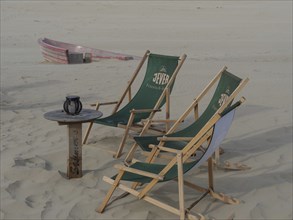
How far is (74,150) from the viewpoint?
4.62m

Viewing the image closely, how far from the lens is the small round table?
4527mm

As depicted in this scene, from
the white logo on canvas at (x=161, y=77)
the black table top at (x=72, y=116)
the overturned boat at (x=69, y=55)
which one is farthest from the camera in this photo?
the overturned boat at (x=69, y=55)

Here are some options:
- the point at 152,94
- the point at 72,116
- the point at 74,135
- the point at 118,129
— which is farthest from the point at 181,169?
the point at 118,129

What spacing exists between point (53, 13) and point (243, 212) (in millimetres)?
30050

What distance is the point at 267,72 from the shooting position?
12266mm

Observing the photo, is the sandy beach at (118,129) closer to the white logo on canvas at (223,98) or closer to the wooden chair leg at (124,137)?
the wooden chair leg at (124,137)

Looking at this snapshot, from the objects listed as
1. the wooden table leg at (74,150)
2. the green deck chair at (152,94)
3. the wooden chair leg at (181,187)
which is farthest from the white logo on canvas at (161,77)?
the wooden chair leg at (181,187)

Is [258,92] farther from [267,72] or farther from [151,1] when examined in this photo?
[151,1]

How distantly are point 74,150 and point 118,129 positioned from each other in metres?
1.96

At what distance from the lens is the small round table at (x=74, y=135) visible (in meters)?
4.53

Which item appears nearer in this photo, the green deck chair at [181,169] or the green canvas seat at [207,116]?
the green deck chair at [181,169]

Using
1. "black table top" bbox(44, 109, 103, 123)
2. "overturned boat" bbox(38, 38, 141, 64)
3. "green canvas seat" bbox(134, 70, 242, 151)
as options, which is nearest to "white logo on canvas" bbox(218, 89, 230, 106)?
"green canvas seat" bbox(134, 70, 242, 151)

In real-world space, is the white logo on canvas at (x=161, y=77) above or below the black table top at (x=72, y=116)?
above

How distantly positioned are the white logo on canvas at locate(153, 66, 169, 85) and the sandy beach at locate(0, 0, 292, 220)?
873mm
